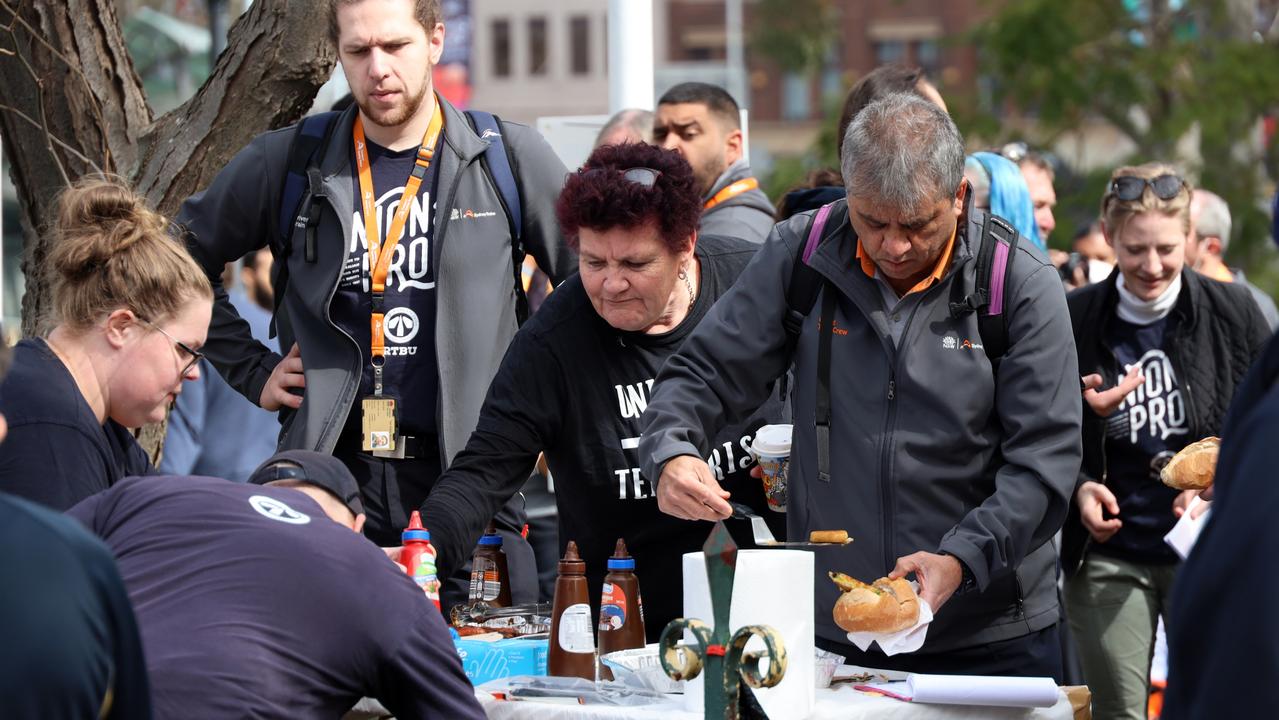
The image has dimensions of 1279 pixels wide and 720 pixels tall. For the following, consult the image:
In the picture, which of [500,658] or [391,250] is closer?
[500,658]

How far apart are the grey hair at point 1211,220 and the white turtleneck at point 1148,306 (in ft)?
5.29

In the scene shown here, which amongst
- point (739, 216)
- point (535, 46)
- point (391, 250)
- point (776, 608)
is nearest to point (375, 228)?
point (391, 250)

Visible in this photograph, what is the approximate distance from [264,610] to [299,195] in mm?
1854

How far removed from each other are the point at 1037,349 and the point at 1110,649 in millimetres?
2260

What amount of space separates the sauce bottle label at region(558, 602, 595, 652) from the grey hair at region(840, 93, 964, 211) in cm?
105

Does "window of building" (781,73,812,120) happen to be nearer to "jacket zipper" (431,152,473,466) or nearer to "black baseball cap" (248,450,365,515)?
"jacket zipper" (431,152,473,466)

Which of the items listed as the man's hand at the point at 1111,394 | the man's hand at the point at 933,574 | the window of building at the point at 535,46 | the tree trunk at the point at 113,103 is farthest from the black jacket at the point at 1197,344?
the window of building at the point at 535,46

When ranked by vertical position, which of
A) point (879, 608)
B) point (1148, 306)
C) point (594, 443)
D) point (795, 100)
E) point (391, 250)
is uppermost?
point (795, 100)

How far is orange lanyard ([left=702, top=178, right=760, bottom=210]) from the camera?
223 inches

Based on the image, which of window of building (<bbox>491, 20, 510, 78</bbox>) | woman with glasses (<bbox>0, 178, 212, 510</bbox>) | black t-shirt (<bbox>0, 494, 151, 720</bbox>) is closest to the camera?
black t-shirt (<bbox>0, 494, 151, 720</bbox>)

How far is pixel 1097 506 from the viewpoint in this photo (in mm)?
5180

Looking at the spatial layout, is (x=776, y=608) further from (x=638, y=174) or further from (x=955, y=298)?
(x=638, y=174)

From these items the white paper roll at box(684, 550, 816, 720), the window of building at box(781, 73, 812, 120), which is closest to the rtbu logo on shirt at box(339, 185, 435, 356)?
the white paper roll at box(684, 550, 816, 720)

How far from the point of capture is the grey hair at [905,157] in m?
3.36
